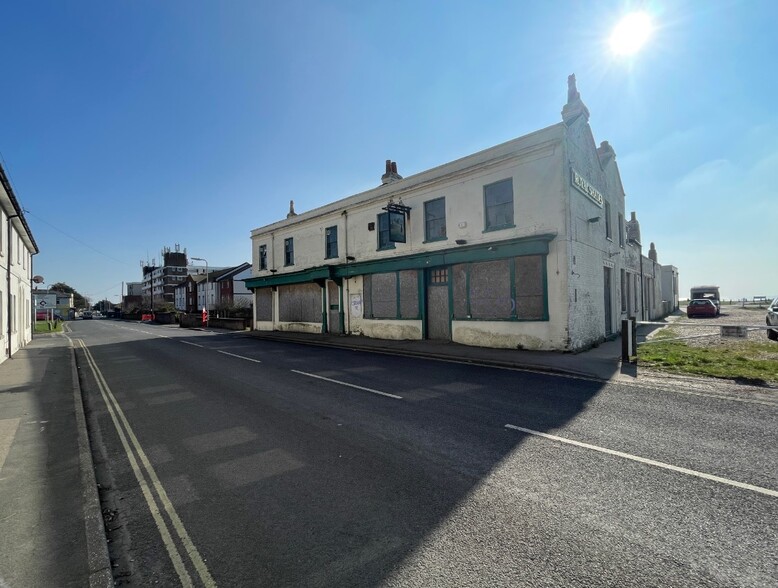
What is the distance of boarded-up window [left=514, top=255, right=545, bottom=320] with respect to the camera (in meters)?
14.1

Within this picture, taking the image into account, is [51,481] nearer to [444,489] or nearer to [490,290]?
[444,489]

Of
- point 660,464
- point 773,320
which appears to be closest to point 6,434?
point 660,464

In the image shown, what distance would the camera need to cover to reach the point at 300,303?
2562 centimetres

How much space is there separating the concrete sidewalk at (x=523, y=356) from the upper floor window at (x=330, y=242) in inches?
253

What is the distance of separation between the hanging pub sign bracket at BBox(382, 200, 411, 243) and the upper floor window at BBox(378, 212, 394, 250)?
60.6 inches

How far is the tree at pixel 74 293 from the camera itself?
406 feet

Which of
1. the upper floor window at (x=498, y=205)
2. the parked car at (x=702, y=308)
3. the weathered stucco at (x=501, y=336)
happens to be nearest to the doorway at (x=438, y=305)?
the weathered stucco at (x=501, y=336)

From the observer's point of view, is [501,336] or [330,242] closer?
[501,336]

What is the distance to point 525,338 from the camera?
14.3m

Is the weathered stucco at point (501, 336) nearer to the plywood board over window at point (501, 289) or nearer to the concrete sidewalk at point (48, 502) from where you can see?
the plywood board over window at point (501, 289)

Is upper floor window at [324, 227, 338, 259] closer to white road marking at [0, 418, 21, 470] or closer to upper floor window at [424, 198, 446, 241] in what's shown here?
upper floor window at [424, 198, 446, 241]

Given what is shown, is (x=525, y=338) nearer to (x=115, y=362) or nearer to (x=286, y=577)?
(x=286, y=577)

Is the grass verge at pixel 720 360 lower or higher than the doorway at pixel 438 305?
lower

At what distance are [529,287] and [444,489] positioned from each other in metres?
11.6
